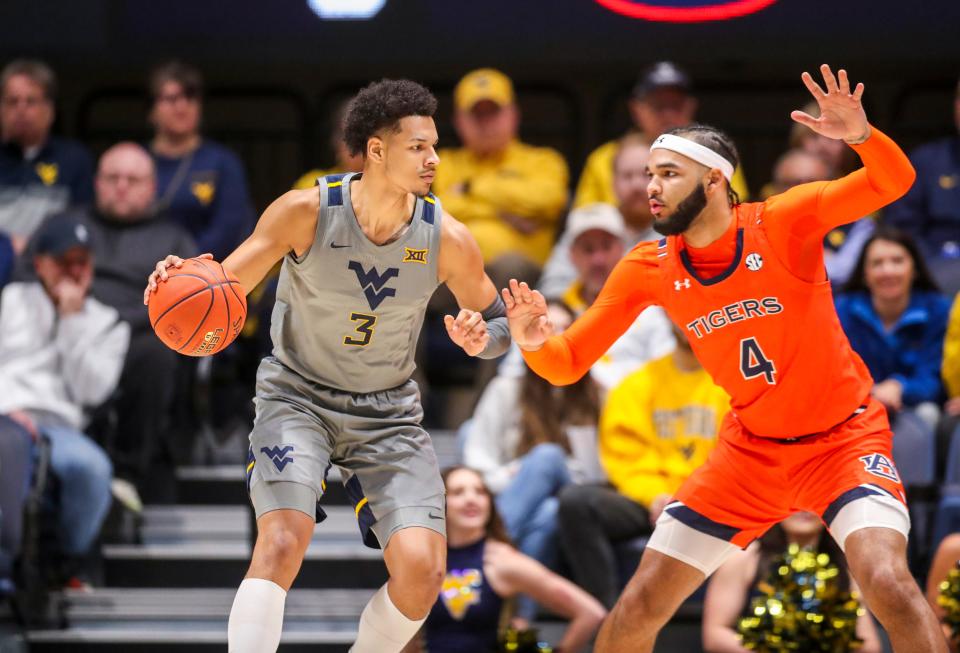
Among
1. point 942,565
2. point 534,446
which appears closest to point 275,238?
point 534,446

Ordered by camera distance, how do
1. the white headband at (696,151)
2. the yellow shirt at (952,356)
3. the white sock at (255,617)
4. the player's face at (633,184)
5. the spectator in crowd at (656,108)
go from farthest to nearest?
the spectator in crowd at (656,108)
the player's face at (633,184)
the yellow shirt at (952,356)
the white headband at (696,151)
the white sock at (255,617)

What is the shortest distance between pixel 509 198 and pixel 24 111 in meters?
2.77

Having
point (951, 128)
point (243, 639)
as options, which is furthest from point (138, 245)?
point (951, 128)

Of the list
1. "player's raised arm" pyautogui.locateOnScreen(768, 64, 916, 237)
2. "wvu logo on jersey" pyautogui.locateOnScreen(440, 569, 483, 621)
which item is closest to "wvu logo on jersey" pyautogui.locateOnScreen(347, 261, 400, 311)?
"player's raised arm" pyautogui.locateOnScreen(768, 64, 916, 237)

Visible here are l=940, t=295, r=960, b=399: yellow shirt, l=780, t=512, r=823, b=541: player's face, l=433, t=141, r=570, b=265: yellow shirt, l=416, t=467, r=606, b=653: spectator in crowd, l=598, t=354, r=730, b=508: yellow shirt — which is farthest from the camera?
l=433, t=141, r=570, b=265: yellow shirt

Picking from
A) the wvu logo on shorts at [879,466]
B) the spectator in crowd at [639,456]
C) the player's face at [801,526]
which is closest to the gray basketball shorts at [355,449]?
the wvu logo on shorts at [879,466]

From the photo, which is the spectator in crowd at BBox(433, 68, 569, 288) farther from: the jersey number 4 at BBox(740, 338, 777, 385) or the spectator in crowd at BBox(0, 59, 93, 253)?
the jersey number 4 at BBox(740, 338, 777, 385)

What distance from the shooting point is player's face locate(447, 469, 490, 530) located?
21.3ft

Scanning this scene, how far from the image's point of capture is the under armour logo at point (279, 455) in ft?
16.0

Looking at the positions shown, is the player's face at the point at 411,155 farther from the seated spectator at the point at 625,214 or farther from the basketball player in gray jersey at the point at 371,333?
the seated spectator at the point at 625,214

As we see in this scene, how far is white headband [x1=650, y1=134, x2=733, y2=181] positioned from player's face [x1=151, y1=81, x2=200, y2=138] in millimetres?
3995

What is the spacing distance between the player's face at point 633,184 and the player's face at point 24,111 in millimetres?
3245

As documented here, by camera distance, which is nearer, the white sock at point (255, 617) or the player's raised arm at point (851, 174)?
the white sock at point (255, 617)

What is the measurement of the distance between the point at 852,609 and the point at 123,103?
20.2 ft
